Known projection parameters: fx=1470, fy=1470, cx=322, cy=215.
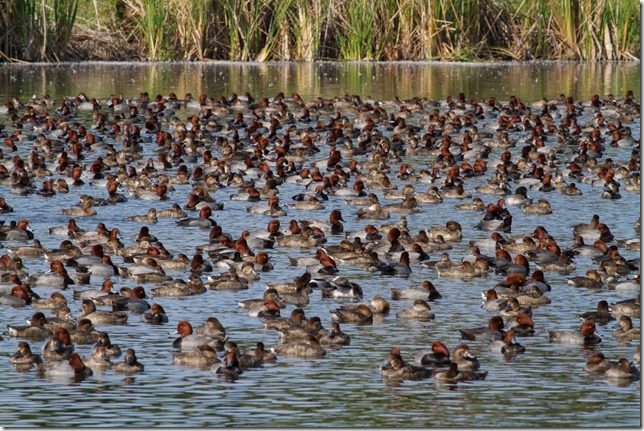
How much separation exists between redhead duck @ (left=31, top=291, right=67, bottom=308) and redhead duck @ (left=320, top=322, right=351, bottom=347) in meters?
4.31

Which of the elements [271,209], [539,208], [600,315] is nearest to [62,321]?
[600,315]

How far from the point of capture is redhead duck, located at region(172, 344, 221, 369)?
1895cm

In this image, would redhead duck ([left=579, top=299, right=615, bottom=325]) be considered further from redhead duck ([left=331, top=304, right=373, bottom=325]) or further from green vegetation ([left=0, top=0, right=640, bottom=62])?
green vegetation ([left=0, top=0, right=640, bottom=62])

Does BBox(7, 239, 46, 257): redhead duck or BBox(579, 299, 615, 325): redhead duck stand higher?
BBox(7, 239, 46, 257): redhead duck

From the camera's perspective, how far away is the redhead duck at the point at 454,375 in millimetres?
18312

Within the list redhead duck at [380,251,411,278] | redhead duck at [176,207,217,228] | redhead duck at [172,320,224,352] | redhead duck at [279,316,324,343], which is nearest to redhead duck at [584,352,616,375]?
redhead duck at [279,316,324,343]

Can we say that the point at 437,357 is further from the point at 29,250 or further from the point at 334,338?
the point at 29,250

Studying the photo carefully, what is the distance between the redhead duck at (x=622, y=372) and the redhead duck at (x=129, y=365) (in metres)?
5.94

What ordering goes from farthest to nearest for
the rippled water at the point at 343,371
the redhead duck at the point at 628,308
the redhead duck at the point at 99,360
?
the redhead duck at the point at 628,308 → the redhead duck at the point at 99,360 → the rippled water at the point at 343,371

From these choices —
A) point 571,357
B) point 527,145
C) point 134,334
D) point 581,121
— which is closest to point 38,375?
point 134,334

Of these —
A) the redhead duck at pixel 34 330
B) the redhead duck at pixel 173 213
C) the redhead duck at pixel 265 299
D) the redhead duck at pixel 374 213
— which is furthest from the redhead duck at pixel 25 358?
the redhead duck at pixel 374 213

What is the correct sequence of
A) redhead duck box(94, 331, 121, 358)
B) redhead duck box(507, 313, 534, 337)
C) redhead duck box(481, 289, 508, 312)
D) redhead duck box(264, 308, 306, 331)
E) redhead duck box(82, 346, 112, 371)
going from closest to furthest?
redhead duck box(82, 346, 112, 371)
redhead duck box(94, 331, 121, 358)
redhead duck box(264, 308, 306, 331)
redhead duck box(507, 313, 534, 337)
redhead duck box(481, 289, 508, 312)

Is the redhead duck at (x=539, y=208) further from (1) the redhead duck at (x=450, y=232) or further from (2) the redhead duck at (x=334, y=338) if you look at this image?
(2) the redhead duck at (x=334, y=338)

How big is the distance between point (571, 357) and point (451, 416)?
3530mm
